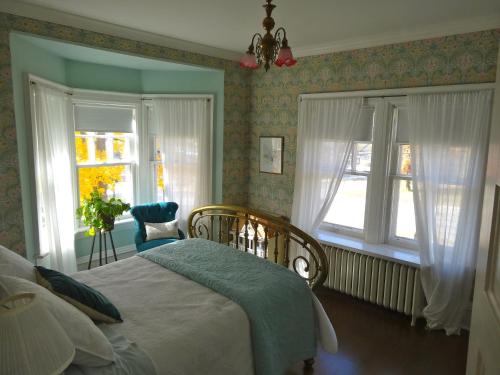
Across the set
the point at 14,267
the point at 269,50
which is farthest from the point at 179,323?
the point at 269,50

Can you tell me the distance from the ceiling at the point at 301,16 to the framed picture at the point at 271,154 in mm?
1324

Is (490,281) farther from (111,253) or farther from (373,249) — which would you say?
(111,253)

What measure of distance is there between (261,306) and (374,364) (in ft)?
4.40

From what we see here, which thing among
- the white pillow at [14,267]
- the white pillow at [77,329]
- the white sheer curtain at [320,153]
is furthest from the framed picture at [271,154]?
the white pillow at [77,329]

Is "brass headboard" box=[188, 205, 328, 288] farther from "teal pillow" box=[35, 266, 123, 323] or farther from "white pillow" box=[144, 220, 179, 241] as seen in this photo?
"teal pillow" box=[35, 266, 123, 323]

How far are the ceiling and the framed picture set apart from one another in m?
1.32

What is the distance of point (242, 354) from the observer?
1.92 m

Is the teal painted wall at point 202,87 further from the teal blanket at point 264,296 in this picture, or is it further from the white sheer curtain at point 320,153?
the teal blanket at point 264,296

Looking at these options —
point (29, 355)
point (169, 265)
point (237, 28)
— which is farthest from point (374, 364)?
point (237, 28)

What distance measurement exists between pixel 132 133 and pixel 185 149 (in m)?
0.80

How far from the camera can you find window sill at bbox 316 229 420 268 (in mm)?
3443

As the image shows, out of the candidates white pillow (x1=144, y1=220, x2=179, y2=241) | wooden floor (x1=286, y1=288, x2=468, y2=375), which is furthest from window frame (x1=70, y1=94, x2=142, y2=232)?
wooden floor (x1=286, y1=288, x2=468, y2=375)

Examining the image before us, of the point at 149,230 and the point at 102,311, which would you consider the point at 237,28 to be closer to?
the point at 149,230

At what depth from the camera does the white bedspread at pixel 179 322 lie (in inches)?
65.7
